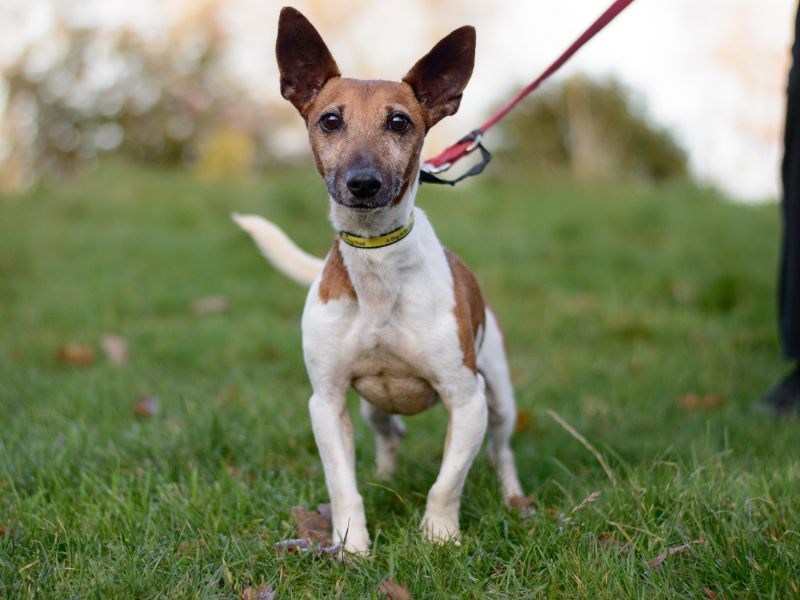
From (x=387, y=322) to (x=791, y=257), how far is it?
8.17 feet

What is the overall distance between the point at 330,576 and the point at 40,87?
16.5m

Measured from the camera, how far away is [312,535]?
270 centimetres

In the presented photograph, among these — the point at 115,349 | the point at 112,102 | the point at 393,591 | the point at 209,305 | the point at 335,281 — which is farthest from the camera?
the point at 112,102

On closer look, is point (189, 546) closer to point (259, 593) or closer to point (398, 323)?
point (259, 593)

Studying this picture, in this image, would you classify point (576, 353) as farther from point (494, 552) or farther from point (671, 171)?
point (671, 171)

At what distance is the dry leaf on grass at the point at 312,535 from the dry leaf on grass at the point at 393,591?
0.28m

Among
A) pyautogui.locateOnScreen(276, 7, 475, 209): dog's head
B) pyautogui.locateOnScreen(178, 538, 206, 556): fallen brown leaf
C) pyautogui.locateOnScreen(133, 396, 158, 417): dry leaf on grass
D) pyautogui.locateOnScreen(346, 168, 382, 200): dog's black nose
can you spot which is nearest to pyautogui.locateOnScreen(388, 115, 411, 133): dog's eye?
pyautogui.locateOnScreen(276, 7, 475, 209): dog's head

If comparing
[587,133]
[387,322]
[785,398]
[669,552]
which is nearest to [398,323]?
[387,322]

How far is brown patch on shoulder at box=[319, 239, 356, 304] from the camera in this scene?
2.74 metres

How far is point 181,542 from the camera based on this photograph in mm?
2553

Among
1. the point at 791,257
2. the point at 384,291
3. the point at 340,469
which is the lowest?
the point at 340,469

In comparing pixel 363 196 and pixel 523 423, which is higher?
pixel 363 196

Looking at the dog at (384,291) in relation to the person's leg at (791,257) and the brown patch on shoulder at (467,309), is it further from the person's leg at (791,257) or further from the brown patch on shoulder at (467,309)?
the person's leg at (791,257)

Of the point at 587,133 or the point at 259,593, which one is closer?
the point at 259,593
